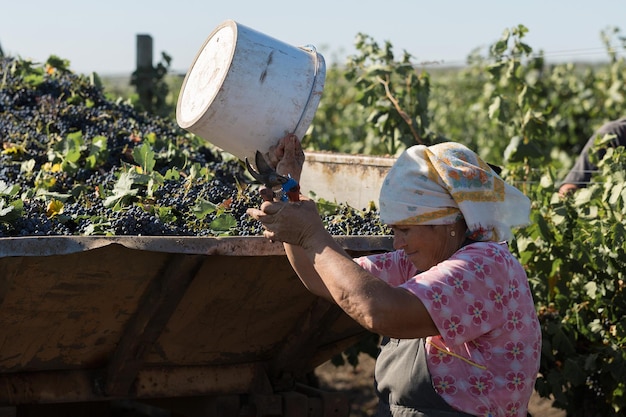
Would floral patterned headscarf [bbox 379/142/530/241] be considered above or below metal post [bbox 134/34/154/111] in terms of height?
above

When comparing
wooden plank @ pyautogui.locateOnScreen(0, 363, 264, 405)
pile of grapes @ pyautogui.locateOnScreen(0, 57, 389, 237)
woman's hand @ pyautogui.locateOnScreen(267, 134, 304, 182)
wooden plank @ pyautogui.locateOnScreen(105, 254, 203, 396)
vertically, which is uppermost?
woman's hand @ pyautogui.locateOnScreen(267, 134, 304, 182)

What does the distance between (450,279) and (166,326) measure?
1.15m

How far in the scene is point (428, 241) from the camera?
2320 mm

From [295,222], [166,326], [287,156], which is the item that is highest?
[287,156]

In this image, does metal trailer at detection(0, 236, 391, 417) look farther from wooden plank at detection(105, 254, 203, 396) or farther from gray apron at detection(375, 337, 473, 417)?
gray apron at detection(375, 337, 473, 417)

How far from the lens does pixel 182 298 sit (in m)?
2.87

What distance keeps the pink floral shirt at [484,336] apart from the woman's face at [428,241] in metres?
0.07

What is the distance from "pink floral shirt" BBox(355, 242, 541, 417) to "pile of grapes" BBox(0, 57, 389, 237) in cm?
91

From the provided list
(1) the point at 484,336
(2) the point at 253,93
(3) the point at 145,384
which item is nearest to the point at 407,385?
(1) the point at 484,336

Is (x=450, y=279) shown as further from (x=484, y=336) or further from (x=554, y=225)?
(x=554, y=225)

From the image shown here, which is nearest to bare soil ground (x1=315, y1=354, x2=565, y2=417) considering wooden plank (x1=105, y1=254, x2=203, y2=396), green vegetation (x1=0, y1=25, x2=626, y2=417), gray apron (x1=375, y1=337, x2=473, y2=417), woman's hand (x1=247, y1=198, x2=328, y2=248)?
green vegetation (x1=0, y1=25, x2=626, y2=417)

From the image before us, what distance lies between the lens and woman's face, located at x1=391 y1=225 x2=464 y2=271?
2314 mm

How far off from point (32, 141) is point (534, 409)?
9.96 ft

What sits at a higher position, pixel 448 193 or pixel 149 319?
pixel 448 193
